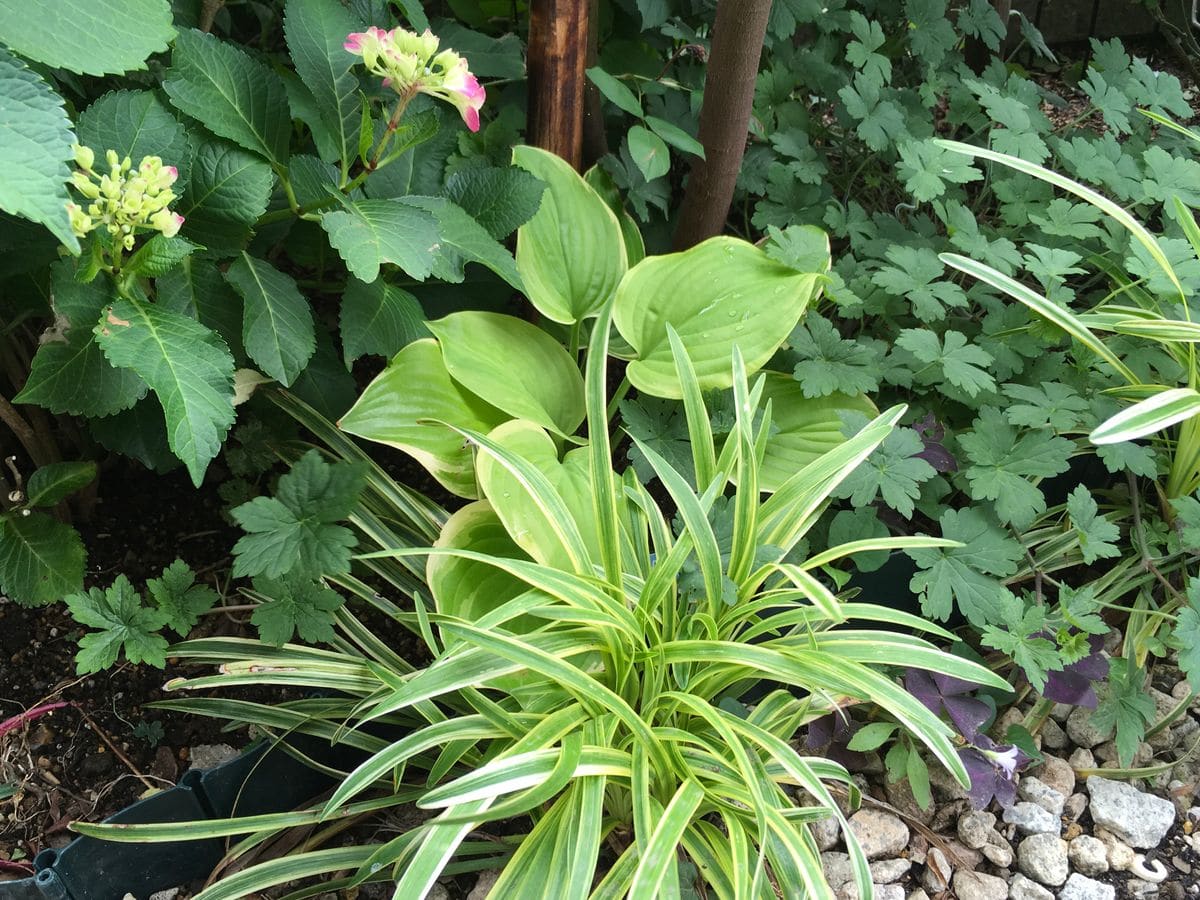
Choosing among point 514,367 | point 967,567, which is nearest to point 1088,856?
point 967,567

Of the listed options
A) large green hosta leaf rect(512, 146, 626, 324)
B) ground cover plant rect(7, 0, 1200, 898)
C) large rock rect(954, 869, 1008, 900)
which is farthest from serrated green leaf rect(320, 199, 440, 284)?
large rock rect(954, 869, 1008, 900)

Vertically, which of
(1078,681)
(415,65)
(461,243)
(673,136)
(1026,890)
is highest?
(415,65)

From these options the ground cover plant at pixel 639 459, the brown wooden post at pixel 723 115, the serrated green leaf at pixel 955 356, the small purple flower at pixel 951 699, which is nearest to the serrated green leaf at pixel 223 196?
the ground cover plant at pixel 639 459

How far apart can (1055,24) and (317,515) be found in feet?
7.77

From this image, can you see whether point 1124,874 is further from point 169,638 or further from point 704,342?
point 169,638

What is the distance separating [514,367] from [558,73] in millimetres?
412

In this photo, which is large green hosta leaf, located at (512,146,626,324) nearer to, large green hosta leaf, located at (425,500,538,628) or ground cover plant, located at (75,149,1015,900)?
ground cover plant, located at (75,149,1015,900)

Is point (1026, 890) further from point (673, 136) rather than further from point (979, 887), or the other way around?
point (673, 136)

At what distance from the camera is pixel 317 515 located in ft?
3.65

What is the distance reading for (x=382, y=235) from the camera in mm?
1027

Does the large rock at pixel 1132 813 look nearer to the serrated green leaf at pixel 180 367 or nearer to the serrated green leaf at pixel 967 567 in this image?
the serrated green leaf at pixel 967 567

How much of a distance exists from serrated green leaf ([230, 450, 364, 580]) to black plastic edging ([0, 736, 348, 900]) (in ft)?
0.84

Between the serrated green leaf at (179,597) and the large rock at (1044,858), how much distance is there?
3.44ft

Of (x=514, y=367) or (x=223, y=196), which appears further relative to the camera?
(x=514, y=367)
